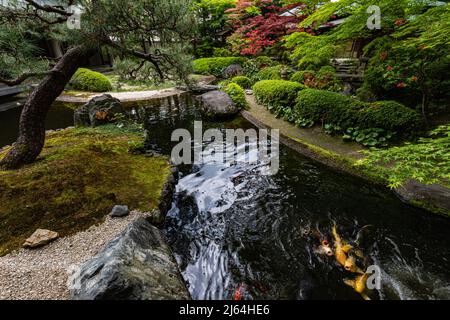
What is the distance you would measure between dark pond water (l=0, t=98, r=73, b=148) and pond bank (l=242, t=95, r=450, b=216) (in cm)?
867

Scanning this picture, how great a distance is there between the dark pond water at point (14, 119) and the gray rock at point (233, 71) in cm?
1118

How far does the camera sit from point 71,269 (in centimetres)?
302

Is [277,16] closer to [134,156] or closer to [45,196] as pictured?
[134,156]

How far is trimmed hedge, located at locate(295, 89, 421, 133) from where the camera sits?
6.07 m

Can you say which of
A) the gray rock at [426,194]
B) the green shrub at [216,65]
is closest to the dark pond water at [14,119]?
the green shrub at [216,65]

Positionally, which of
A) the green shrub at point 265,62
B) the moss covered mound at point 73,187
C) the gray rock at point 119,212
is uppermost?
the green shrub at point 265,62

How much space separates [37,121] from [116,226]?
11.0 feet

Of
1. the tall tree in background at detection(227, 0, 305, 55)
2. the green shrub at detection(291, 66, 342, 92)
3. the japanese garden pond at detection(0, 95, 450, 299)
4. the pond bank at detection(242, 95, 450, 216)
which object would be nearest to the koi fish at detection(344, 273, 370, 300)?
the japanese garden pond at detection(0, 95, 450, 299)

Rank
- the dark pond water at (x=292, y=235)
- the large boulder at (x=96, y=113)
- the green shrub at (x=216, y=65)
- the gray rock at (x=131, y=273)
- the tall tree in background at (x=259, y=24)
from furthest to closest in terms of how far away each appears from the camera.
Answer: the green shrub at (x=216, y=65)
the tall tree in background at (x=259, y=24)
the large boulder at (x=96, y=113)
the dark pond water at (x=292, y=235)
the gray rock at (x=131, y=273)

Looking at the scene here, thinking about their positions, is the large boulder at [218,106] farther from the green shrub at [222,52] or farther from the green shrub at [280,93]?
the green shrub at [222,52]

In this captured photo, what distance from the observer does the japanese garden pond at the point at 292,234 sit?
3.38 meters

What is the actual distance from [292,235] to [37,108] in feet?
19.5

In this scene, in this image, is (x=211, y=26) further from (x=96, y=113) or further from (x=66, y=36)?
(x=66, y=36)
